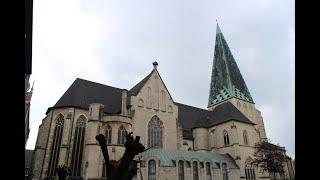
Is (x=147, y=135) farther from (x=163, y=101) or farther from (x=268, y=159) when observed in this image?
(x=268, y=159)

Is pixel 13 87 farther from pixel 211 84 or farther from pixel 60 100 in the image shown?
pixel 211 84

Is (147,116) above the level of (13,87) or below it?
above

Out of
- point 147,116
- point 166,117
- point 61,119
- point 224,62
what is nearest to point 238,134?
point 166,117

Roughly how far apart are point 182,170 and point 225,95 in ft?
92.5

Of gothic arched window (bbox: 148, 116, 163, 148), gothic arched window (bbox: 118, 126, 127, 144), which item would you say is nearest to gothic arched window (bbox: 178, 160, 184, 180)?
gothic arched window (bbox: 148, 116, 163, 148)

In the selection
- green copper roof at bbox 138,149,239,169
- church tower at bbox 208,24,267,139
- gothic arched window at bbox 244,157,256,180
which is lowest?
gothic arched window at bbox 244,157,256,180

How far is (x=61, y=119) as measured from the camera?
31562 mm

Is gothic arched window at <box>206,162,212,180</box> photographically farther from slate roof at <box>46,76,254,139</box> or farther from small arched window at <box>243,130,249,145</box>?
small arched window at <box>243,130,249,145</box>

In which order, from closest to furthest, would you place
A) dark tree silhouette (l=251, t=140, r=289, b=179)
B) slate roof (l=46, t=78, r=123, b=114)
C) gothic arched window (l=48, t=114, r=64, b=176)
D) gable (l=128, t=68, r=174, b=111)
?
gothic arched window (l=48, t=114, r=64, b=176)
slate roof (l=46, t=78, r=123, b=114)
dark tree silhouette (l=251, t=140, r=289, b=179)
gable (l=128, t=68, r=174, b=111)

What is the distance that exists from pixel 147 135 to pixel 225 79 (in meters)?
31.2

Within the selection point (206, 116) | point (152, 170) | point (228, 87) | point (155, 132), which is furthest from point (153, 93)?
point (228, 87)

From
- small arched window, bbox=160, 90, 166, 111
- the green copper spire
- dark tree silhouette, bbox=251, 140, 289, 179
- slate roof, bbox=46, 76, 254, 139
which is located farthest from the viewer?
the green copper spire

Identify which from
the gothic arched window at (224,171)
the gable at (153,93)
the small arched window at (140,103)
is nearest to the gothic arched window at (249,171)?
the gothic arched window at (224,171)

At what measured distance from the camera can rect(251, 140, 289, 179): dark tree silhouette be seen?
3425 centimetres
